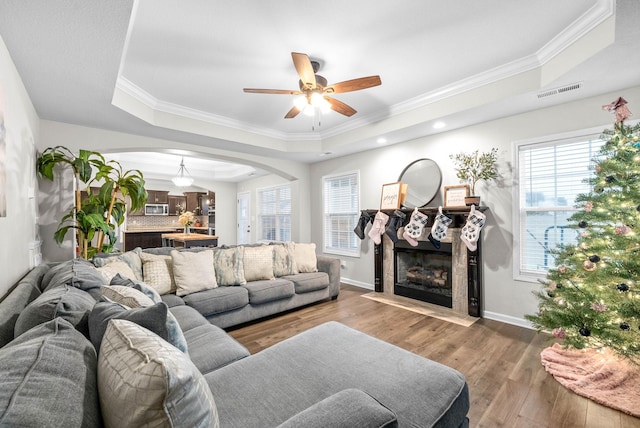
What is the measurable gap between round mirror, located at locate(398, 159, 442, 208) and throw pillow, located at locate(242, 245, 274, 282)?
214 centimetres

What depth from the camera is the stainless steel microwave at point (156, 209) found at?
8.78m

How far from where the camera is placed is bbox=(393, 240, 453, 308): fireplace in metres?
3.71

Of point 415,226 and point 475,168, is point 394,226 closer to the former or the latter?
point 415,226

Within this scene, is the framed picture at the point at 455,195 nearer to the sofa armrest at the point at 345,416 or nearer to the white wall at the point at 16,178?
the sofa armrest at the point at 345,416

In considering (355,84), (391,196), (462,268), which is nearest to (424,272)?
(462,268)

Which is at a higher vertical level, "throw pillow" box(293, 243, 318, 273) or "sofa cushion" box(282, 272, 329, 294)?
"throw pillow" box(293, 243, 318, 273)

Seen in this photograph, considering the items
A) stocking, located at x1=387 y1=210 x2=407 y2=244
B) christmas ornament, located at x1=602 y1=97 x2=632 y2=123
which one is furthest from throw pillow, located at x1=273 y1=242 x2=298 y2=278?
christmas ornament, located at x1=602 y1=97 x2=632 y2=123

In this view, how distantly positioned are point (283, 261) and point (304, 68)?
7.95 feet

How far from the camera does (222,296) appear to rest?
113 inches

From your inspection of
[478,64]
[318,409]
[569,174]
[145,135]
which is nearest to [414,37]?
[478,64]

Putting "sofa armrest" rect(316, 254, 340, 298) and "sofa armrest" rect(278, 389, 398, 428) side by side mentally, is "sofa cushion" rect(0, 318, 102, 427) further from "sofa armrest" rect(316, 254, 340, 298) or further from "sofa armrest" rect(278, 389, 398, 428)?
"sofa armrest" rect(316, 254, 340, 298)

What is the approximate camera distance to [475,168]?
11.2 feet

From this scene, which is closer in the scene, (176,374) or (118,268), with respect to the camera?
(176,374)

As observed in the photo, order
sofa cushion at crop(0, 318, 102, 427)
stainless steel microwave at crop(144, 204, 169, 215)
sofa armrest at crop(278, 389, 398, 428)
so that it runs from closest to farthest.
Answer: sofa cushion at crop(0, 318, 102, 427)
sofa armrest at crop(278, 389, 398, 428)
stainless steel microwave at crop(144, 204, 169, 215)
